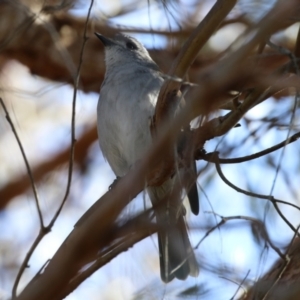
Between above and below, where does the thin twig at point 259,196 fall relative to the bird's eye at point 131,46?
below

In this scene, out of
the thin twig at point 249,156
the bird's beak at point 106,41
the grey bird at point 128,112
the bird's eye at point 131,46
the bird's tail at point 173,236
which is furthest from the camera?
the bird's eye at point 131,46

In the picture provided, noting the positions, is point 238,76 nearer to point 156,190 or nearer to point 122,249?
point 122,249

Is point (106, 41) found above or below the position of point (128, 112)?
above

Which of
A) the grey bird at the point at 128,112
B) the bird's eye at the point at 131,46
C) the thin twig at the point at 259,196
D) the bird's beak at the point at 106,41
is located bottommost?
the thin twig at the point at 259,196

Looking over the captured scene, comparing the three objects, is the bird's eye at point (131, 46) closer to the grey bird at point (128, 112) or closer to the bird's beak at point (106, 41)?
the bird's beak at point (106, 41)

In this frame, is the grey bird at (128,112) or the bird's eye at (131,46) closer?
the grey bird at (128,112)

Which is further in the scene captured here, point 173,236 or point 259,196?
point 173,236

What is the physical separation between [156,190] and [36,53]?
2878mm

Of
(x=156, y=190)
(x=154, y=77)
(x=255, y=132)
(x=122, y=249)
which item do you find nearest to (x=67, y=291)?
(x=122, y=249)

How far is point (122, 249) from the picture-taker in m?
2.77

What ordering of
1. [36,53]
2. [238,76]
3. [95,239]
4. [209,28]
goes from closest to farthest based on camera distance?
[238,76] → [95,239] → [209,28] → [36,53]

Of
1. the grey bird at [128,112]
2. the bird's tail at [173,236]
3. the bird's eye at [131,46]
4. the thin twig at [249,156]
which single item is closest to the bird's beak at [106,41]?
the bird's eye at [131,46]

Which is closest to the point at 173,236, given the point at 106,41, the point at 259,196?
the point at 259,196

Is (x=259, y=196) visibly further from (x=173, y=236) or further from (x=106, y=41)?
(x=106, y=41)
